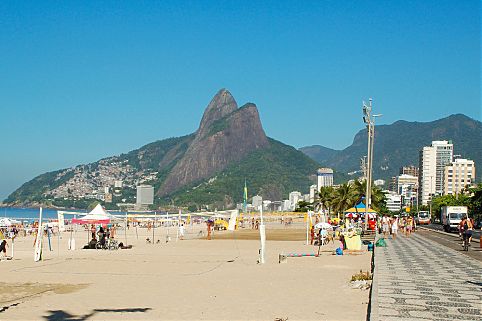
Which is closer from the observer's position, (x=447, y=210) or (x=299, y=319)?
(x=299, y=319)

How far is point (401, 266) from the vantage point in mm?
15695

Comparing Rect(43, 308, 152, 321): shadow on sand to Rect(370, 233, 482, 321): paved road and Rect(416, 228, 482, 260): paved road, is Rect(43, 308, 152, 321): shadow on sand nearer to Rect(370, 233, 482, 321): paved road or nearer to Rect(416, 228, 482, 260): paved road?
Rect(370, 233, 482, 321): paved road

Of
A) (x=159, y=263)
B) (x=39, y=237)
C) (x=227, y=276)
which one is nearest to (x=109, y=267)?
(x=159, y=263)

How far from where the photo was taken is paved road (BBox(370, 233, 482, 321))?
27.9 feet

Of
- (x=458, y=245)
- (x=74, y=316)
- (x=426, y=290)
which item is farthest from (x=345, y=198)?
(x=74, y=316)

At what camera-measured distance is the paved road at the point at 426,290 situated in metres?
8.50

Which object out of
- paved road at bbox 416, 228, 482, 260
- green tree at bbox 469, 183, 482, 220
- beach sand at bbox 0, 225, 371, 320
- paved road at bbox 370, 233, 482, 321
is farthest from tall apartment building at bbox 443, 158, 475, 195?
paved road at bbox 370, 233, 482, 321

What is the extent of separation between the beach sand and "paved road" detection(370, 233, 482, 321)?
0.54m

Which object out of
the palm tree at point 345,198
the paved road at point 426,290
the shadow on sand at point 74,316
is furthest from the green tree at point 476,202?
the shadow on sand at point 74,316

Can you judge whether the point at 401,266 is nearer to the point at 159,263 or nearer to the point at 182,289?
the point at 182,289

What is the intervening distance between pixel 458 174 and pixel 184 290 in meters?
199

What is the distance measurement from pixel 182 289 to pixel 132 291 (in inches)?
40.8

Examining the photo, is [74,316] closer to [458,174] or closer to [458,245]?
[458,245]

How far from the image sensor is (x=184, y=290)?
12773 mm
